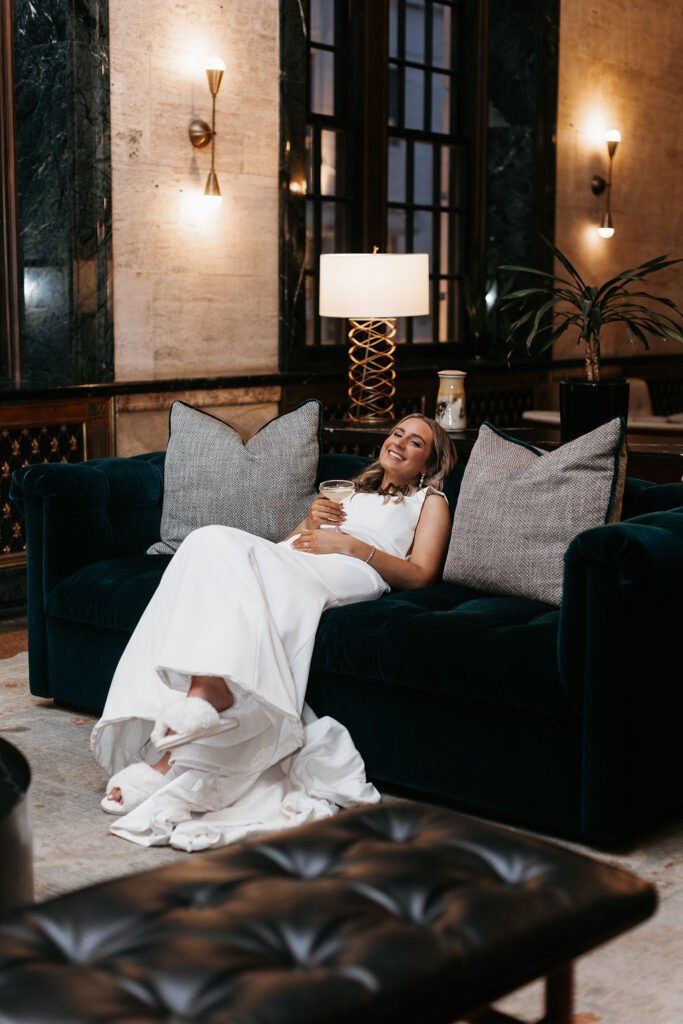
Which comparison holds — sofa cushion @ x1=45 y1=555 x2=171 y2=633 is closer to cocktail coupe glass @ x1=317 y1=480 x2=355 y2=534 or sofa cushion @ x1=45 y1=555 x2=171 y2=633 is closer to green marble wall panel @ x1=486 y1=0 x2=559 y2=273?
cocktail coupe glass @ x1=317 y1=480 x2=355 y2=534

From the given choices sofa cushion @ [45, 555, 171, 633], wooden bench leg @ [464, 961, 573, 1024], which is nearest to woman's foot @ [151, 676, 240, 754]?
sofa cushion @ [45, 555, 171, 633]

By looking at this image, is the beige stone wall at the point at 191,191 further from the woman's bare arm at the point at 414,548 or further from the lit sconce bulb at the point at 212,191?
the woman's bare arm at the point at 414,548

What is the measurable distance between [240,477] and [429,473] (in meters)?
0.59

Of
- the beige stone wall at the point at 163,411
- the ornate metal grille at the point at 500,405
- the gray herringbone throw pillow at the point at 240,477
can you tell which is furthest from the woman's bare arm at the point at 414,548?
the ornate metal grille at the point at 500,405

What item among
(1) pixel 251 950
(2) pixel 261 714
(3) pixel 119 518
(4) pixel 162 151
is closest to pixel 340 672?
(2) pixel 261 714

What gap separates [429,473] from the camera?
12.2ft

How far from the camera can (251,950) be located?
4.74 ft

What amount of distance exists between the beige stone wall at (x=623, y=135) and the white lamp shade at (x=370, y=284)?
312cm

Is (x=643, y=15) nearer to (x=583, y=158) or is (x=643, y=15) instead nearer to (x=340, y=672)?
(x=583, y=158)

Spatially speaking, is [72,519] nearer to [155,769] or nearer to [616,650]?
[155,769]

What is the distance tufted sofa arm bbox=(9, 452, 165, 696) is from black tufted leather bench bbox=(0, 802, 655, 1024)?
2181 millimetres

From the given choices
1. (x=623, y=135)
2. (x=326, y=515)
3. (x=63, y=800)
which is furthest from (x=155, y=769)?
(x=623, y=135)

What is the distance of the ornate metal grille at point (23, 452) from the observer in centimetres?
499

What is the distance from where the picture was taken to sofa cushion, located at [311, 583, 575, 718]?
2824mm
